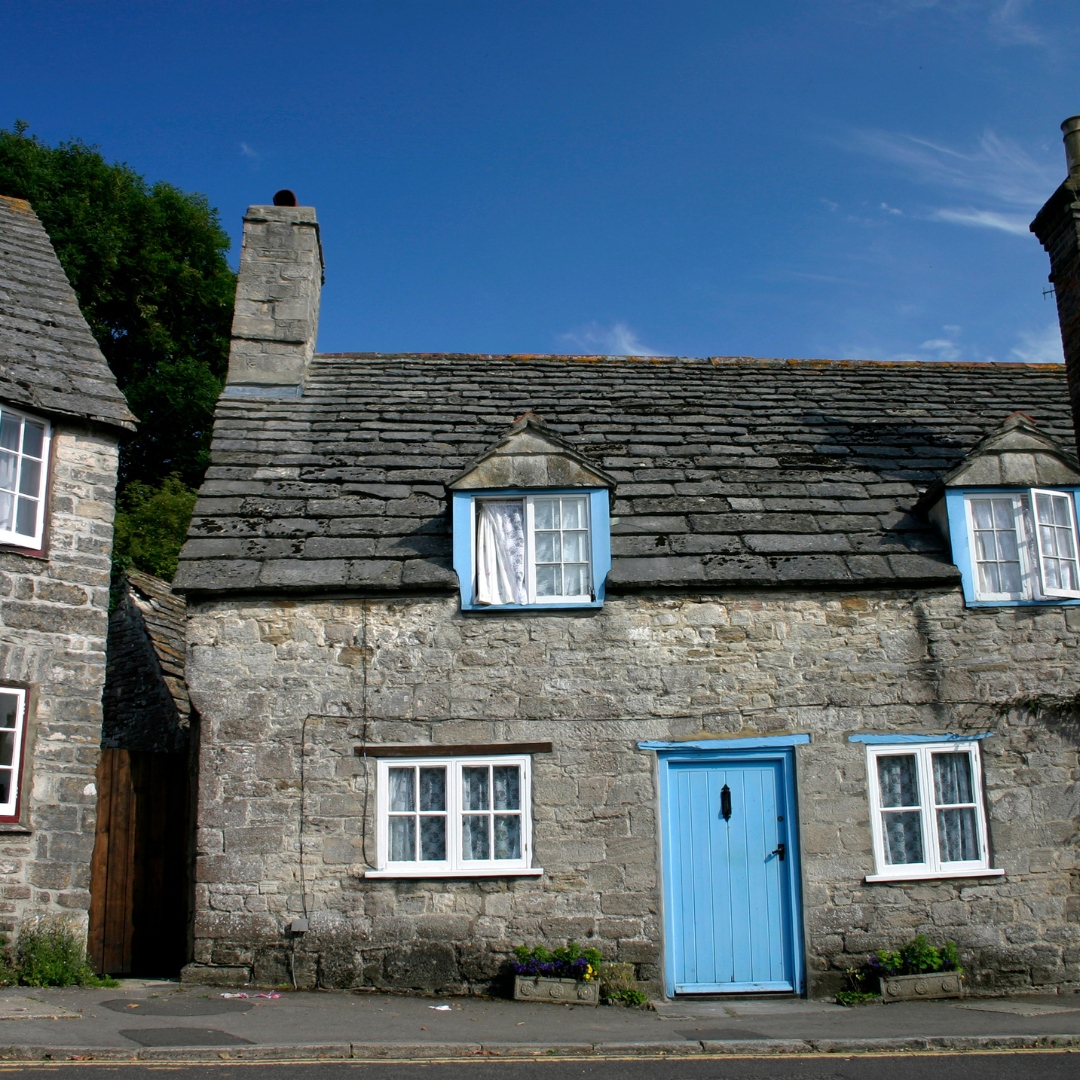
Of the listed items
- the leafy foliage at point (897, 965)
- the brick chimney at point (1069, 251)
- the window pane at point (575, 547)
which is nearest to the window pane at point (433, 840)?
the window pane at point (575, 547)

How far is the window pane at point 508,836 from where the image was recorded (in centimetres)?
981

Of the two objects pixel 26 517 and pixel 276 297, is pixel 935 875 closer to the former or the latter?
pixel 26 517

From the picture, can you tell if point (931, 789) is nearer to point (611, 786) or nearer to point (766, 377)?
point (611, 786)

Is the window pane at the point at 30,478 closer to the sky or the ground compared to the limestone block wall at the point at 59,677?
closer to the sky

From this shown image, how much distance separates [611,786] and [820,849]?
2.12 metres

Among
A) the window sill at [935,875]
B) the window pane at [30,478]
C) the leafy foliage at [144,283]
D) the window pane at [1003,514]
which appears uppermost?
the leafy foliage at [144,283]

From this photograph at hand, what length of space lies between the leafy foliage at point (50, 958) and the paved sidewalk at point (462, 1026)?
0.29 metres

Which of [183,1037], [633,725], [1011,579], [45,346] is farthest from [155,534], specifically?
[1011,579]

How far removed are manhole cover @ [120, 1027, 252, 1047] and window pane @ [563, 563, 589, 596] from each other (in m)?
5.07

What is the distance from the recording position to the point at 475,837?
32.3 feet

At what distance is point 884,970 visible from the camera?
947 centimetres

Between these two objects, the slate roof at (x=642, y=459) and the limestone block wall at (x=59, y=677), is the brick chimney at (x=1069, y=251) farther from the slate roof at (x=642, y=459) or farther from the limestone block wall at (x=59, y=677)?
the limestone block wall at (x=59, y=677)

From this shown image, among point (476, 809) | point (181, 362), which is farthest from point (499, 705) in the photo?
point (181, 362)

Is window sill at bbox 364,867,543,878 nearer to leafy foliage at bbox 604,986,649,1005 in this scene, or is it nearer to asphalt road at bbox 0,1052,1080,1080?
leafy foliage at bbox 604,986,649,1005
